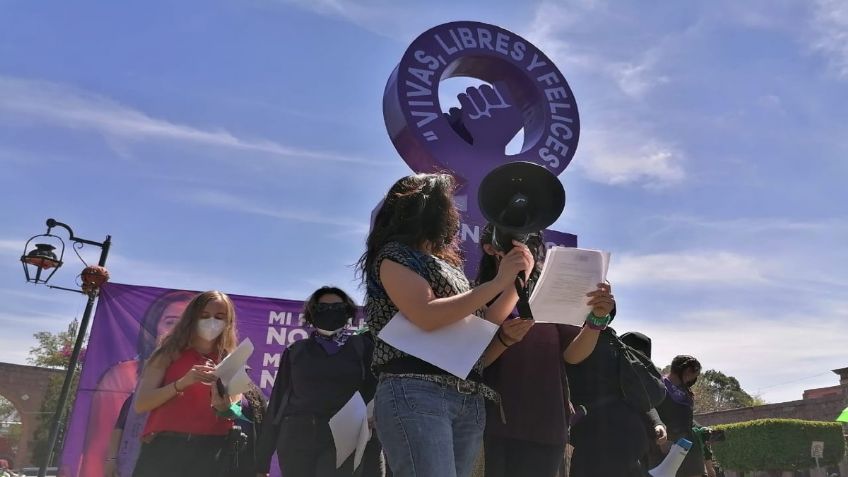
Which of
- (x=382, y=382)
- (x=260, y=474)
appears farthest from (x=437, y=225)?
(x=260, y=474)

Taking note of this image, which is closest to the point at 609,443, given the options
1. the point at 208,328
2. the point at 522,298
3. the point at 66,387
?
the point at 522,298

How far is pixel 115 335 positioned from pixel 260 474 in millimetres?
3137

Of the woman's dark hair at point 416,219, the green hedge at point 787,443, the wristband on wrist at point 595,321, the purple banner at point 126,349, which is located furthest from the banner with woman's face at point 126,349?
the green hedge at point 787,443

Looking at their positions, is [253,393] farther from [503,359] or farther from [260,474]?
[503,359]

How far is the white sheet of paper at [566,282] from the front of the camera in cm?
226

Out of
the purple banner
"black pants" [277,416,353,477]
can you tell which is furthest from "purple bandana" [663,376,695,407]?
the purple banner

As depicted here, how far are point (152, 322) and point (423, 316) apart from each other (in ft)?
17.3

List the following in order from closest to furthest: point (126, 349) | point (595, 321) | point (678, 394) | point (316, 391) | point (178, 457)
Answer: point (595, 321)
point (178, 457)
point (316, 391)
point (678, 394)
point (126, 349)

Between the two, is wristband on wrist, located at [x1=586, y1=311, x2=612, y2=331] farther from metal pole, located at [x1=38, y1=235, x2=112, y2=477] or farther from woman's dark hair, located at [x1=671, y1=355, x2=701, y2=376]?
metal pole, located at [x1=38, y1=235, x2=112, y2=477]

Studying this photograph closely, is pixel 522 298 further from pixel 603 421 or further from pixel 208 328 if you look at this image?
pixel 208 328

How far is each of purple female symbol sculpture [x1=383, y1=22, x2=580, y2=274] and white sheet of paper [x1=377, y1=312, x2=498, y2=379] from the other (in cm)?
398

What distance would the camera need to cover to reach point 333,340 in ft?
12.8

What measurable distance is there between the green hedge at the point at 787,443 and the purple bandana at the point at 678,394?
17901 mm

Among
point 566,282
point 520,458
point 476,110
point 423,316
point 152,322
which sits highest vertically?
point 476,110
